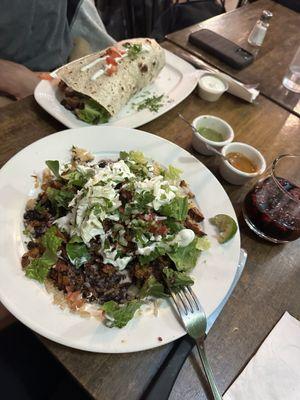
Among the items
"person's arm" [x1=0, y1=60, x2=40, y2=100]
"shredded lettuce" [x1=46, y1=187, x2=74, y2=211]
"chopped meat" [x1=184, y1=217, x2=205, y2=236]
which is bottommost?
"person's arm" [x1=0, y1=60, x2=40, y2=100]

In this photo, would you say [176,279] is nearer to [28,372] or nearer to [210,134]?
[28,372]

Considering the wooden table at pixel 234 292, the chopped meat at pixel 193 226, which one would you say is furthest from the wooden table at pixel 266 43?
the chopped meat at pixel 193 226

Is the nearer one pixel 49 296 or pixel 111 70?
pixel 49 296

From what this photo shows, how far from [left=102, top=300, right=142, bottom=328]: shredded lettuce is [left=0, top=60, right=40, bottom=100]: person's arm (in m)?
1.19

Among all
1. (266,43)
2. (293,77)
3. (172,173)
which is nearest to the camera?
(172,173)

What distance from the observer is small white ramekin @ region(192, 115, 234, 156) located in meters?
1.36

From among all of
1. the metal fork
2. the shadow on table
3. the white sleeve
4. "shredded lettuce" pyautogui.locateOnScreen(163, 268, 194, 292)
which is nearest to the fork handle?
the metal fork

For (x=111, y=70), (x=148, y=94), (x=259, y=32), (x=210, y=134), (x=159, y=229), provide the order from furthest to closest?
(x=259, y=32) < (x=148, y=94) < (x=111, y=70) < (x=210, y=134) < (x=159, y=229)

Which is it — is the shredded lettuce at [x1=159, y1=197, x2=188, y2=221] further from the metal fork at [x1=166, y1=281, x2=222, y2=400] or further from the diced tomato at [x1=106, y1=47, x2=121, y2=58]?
the diced tomato at [x1=106, y1=47, x2=121, y2=58]

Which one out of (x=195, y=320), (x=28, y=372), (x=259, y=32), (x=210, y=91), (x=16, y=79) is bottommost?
(x=28, y=372)

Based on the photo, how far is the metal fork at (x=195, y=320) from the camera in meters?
0.87

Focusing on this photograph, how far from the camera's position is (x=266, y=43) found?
2217 millimetres

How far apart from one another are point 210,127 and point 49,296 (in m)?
0.91

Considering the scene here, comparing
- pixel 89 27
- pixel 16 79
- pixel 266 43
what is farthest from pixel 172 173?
pixel 266 43
